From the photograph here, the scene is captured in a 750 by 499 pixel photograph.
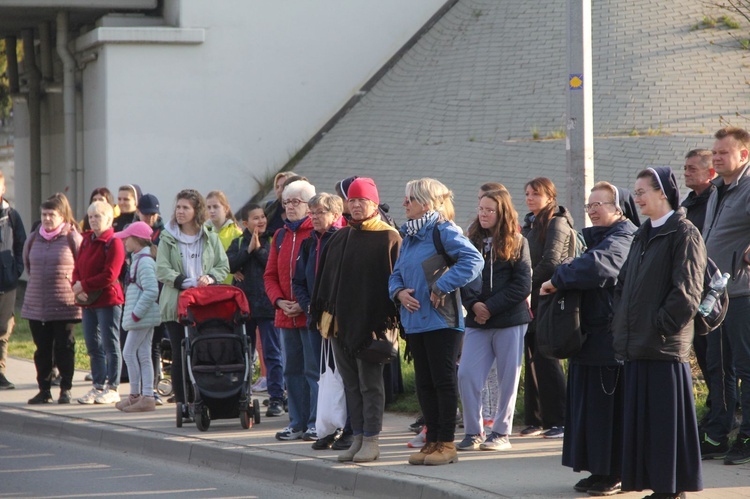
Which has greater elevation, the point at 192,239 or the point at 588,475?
the point at 192,239

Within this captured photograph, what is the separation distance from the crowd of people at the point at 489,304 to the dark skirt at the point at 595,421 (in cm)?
1

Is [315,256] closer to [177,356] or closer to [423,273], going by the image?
[423,273]

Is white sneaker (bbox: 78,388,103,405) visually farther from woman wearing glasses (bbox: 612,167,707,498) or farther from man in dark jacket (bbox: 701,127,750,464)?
woman wearing glasses (bbox: 612,167,707,498)

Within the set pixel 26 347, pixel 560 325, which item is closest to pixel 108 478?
pixel 560 325

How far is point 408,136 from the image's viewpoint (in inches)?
912

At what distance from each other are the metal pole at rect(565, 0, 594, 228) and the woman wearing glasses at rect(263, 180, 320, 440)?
2.74m

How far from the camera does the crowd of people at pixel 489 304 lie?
21.1ft

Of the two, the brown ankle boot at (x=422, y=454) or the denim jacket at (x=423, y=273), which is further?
the brown ankle boot at (x=422, y=454)

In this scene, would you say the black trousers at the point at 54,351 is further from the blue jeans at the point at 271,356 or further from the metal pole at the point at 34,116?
the metal pole at the point at 34,116

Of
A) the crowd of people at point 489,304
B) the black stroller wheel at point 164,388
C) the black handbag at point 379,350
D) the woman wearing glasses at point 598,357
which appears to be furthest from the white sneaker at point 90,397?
the woman wearing glasses at point 598,357

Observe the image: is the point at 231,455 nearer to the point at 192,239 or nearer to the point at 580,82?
the point at 192,239

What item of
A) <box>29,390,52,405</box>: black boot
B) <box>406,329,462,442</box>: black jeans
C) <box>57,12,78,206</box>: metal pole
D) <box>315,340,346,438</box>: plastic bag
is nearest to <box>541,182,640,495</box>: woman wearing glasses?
<box>406,329,462,442</box>: black jeans

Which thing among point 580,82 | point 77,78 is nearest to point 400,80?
point 77,78

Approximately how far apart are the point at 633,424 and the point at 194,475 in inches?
146
